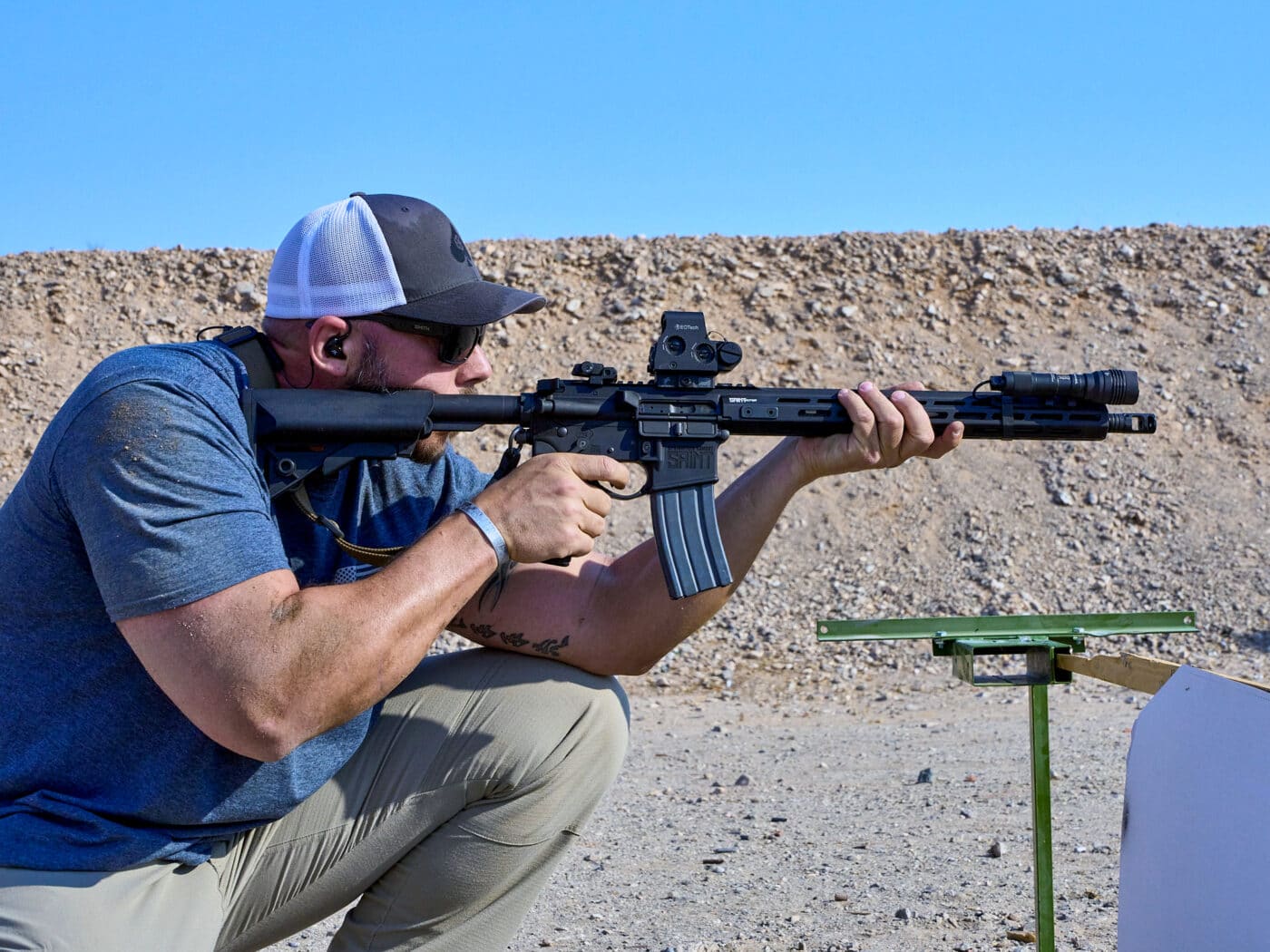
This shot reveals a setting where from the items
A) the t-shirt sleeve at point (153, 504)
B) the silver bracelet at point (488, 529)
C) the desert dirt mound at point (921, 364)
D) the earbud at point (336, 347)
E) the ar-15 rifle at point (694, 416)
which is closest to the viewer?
the t-shirt sleeve at point (153, 504)

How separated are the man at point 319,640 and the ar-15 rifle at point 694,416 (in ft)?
0.27

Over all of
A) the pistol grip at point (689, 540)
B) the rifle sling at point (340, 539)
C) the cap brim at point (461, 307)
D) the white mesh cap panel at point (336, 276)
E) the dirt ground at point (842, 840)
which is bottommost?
the dirt ground at point (842, 840)

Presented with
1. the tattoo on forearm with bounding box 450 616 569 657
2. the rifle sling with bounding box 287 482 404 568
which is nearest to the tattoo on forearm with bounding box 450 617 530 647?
the tattoo on forearm with bounding box 450 616 569 657

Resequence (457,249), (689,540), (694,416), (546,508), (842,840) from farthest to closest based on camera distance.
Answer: (842,840), (694,416), (689,540), (457,249), (546,508)

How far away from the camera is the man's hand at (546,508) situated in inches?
97.6

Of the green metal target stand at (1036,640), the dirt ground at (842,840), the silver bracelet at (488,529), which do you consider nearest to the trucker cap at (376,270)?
the silver bracelet at (488,529)

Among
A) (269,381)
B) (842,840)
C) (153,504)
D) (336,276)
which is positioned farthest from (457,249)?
(842,840)

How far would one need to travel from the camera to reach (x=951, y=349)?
563 inches

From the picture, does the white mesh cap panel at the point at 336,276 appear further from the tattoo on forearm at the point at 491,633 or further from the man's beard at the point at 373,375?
the tattoo on forearm at the point at 491,633

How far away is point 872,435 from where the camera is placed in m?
3.07

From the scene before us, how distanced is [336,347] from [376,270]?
20 centimetres

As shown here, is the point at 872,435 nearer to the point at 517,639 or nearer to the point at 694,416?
the point at 694,416

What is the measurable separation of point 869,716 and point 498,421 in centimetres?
606

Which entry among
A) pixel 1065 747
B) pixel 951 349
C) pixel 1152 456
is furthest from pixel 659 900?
pixel 951 349
